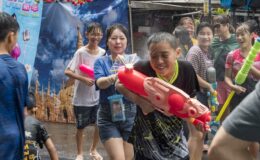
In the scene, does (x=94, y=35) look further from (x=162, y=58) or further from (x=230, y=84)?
(x=162, y=58)

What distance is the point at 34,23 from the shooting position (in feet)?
28.4

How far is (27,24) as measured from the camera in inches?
337

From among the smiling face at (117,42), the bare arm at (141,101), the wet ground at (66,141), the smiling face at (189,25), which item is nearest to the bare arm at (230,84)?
the wet ground at (66,141)

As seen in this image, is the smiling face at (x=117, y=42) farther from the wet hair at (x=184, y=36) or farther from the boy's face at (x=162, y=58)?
the wet hair at (x=184, y=36)

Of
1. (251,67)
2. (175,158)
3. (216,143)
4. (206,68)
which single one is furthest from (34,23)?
(216,143)

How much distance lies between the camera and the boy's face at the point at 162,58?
13.7 feet

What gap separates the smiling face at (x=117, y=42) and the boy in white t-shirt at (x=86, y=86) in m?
1.77

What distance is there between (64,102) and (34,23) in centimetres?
177

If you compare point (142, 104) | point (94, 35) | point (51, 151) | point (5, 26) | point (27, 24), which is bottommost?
point (51, 151)

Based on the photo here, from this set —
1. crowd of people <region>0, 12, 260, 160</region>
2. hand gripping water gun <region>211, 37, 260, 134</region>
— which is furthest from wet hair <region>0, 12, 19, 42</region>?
hand gripping water gun <region>211, 37, 260, 134</region>

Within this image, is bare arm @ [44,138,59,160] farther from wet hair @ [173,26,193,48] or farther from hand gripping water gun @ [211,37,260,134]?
wet hair @ [173,26,193,48]

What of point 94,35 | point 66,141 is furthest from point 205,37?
point 66,141

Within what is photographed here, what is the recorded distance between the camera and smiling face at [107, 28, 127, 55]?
568 cm

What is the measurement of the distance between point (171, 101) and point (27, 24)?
5.13 meters
